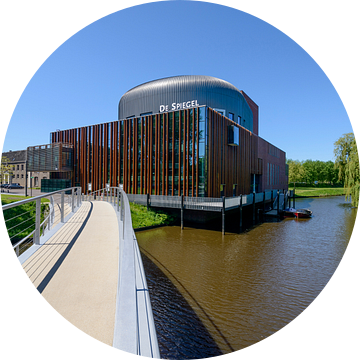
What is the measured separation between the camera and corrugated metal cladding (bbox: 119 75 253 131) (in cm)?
3597

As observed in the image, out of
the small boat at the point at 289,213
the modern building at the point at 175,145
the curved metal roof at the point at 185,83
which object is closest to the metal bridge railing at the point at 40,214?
the modern building at the point at 175,145

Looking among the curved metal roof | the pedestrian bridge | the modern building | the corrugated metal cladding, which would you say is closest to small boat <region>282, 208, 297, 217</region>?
the modern building

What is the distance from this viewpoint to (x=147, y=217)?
23.3 m

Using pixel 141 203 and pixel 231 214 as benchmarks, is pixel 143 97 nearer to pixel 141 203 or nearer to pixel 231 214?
pixel 141 203

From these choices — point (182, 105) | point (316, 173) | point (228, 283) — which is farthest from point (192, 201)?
point (316, 173)

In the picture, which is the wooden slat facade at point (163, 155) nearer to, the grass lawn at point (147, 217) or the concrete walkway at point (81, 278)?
the grass lawn at point (147, 217)

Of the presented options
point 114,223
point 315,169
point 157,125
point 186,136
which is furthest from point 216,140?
point 315,169

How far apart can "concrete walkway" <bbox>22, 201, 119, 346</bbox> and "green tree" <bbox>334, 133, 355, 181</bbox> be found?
3674cm

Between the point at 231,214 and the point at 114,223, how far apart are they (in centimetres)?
2252

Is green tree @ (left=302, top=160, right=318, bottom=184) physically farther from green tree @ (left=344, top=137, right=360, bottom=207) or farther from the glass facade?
the glass facade

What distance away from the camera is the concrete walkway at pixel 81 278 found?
286 cm

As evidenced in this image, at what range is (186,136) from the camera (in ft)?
81.7

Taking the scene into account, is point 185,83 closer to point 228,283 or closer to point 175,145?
point 175,145

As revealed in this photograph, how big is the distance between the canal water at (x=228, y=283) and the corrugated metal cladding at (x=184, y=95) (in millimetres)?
22437
